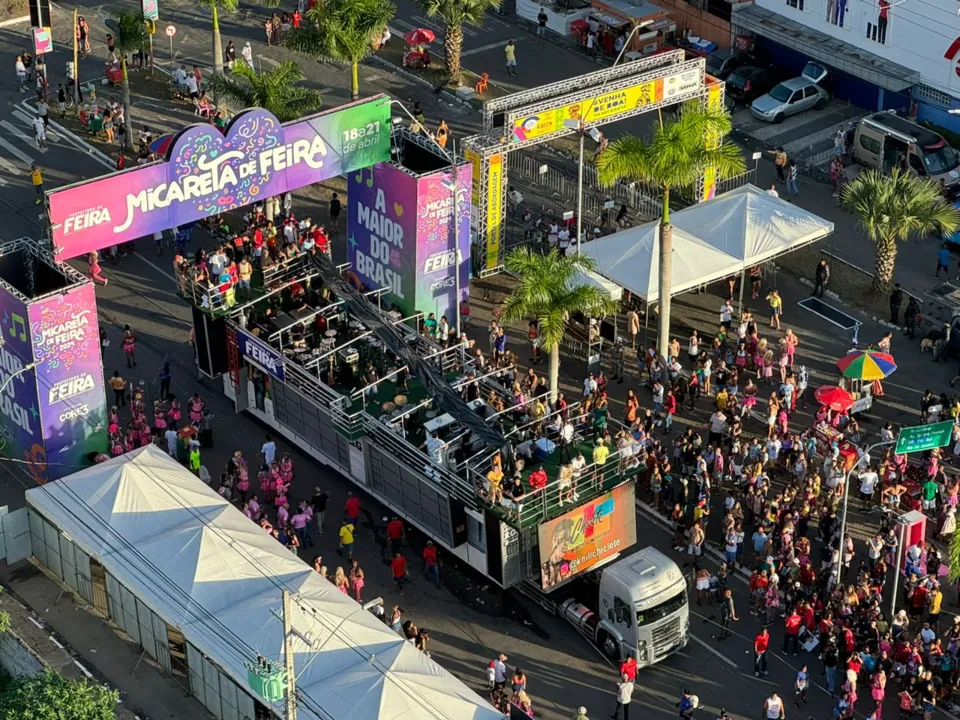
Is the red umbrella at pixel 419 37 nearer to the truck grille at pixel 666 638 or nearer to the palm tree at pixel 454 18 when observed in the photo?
the palm tree at pixel 454 18

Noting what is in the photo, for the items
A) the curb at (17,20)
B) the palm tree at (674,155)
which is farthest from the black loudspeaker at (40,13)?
the palm tree at (674,155)

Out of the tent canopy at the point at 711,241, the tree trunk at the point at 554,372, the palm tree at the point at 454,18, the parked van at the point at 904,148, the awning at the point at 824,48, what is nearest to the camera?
the tree trunk at the point at 554,372

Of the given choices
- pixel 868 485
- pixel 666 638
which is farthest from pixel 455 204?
pixel 666 638

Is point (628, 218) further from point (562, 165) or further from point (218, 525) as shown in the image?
point (218, 525)

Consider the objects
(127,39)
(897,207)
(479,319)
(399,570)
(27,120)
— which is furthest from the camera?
(27,120)

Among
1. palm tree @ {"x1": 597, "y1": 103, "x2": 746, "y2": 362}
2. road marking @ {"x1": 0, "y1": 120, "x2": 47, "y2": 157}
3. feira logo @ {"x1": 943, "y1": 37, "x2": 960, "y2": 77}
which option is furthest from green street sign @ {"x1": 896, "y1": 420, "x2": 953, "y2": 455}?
road marking @ {"x1": 0, "y1": 120, "x2": 47, "y2": 157}

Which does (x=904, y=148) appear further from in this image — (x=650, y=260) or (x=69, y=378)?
(x=69, y=378)

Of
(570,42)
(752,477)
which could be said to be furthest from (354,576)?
→ (570,42)
